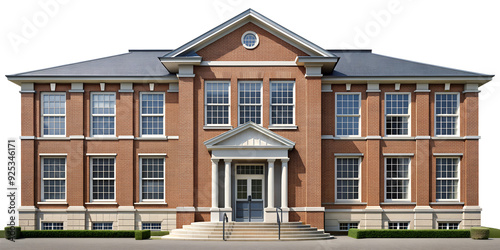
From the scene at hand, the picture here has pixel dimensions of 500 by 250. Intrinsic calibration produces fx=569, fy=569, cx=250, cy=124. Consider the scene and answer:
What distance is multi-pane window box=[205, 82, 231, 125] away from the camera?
3275 cm

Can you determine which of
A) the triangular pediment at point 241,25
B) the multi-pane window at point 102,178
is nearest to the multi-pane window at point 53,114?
the multi-pane window at point 102,178

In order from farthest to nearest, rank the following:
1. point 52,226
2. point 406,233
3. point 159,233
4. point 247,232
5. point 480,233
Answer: point 52,226
point 159,233
point 406,233
point 480,233
point 247,232

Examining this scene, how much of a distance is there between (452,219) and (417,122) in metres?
6.08

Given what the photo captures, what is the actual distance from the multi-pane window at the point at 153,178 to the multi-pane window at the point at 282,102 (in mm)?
7249

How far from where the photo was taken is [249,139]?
105ft

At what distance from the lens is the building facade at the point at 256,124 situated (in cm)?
3247

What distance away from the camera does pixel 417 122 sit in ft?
111

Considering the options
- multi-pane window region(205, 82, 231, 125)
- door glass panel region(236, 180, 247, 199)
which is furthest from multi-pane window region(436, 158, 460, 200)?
multi-pane window region(205, 82, 231, 125)

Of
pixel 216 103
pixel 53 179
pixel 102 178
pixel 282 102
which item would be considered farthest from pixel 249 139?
pixel 53 179

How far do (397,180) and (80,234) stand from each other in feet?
60.6

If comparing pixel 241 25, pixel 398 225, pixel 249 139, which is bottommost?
pixel 398 225

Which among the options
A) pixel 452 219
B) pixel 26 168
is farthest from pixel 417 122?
pixel 26 168

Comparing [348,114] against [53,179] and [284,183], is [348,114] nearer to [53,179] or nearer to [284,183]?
[284,183]

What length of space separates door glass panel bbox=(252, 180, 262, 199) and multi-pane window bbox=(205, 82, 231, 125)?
3.80 metres
